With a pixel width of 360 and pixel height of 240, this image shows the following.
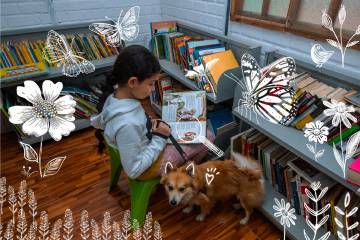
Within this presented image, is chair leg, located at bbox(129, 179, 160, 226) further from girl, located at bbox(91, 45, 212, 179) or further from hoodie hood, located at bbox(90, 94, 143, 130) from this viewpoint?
hoodie hood, located at bbox(90, 94, 143, 130)

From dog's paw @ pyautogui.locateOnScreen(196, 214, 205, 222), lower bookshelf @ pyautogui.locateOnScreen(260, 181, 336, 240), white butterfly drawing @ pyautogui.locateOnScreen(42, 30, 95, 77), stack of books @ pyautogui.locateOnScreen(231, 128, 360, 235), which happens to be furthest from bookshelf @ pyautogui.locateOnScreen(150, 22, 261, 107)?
white butterfly drawing @ pyautogui.locateOnScreen(42, 30, 95, 77)

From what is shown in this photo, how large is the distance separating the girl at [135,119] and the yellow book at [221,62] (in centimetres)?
48

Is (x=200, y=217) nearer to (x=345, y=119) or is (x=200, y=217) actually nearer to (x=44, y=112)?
(x=345, y=119)

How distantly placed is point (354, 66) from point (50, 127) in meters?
1.29

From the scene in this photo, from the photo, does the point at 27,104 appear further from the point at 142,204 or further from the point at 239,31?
the point at 239,31

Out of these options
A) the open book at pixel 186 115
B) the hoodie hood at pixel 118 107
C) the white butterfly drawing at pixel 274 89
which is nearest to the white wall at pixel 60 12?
the open book at pixel 186 115

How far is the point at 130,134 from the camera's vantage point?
46.5 inches

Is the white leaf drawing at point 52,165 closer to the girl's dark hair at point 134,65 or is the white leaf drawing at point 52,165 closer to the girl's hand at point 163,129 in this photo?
the girl's dark hair at point 134,65

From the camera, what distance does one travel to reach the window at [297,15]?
82 centimetres

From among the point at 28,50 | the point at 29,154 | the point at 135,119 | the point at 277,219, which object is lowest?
the point at 277,219

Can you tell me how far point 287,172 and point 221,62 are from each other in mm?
787

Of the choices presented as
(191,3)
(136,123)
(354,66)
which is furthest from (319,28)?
(191,3)

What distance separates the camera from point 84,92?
6.78 feet

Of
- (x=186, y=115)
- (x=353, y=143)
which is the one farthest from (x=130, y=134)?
(x=353, y=143)
